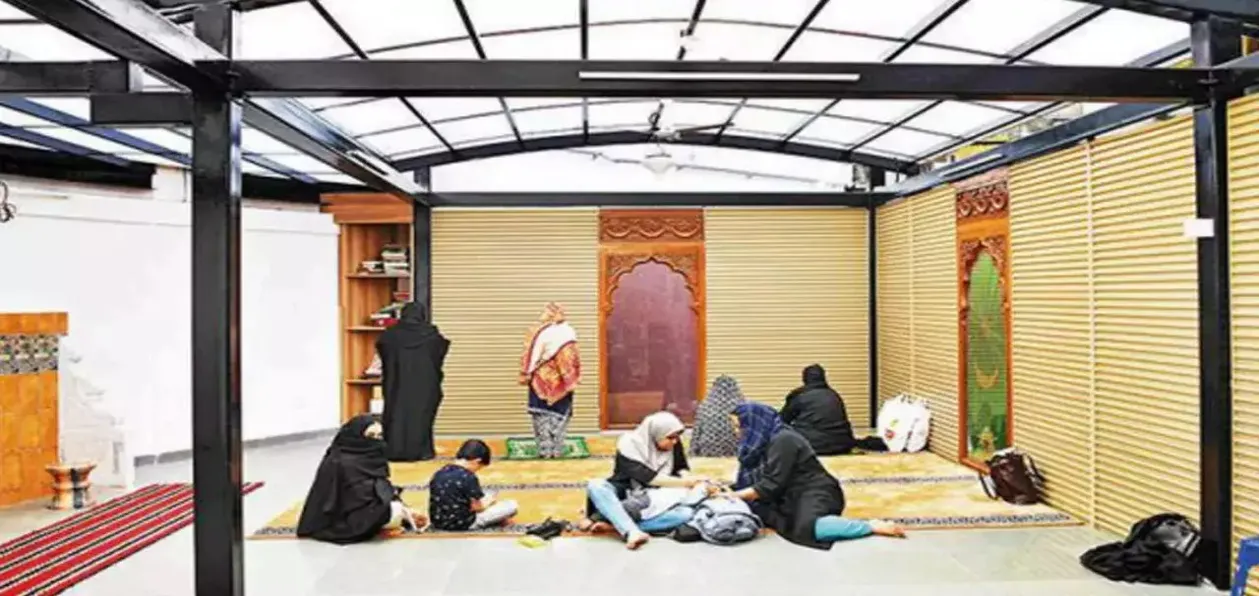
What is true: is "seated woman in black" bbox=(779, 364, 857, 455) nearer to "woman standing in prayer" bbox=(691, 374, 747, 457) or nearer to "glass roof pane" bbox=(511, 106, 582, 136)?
"woman standing in prayer" bbox=(691, 374, 747, 457)

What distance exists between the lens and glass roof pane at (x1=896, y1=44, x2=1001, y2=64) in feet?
17.0

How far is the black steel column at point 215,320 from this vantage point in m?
3.76

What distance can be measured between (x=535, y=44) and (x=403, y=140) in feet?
8.29

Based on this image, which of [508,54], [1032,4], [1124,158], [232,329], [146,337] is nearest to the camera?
[232,329]

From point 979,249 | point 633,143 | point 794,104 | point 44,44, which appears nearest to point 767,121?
point 794,104

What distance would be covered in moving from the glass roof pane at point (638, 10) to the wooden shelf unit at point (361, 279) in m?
4.51

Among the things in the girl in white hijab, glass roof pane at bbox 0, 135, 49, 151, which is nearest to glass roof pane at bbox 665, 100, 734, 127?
the girl in white hijab

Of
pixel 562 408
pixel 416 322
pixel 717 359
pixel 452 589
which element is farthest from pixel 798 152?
pixel 452 589

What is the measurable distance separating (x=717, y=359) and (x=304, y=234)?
14.3ft

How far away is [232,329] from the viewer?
12.4 feet

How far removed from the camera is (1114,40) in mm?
4664

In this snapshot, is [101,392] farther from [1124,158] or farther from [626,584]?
[1124,158]

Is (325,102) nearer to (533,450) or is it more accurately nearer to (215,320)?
(215,320)

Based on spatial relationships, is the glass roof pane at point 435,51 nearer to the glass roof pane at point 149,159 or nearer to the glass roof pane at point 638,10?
the glass roof pane at point 638,10
